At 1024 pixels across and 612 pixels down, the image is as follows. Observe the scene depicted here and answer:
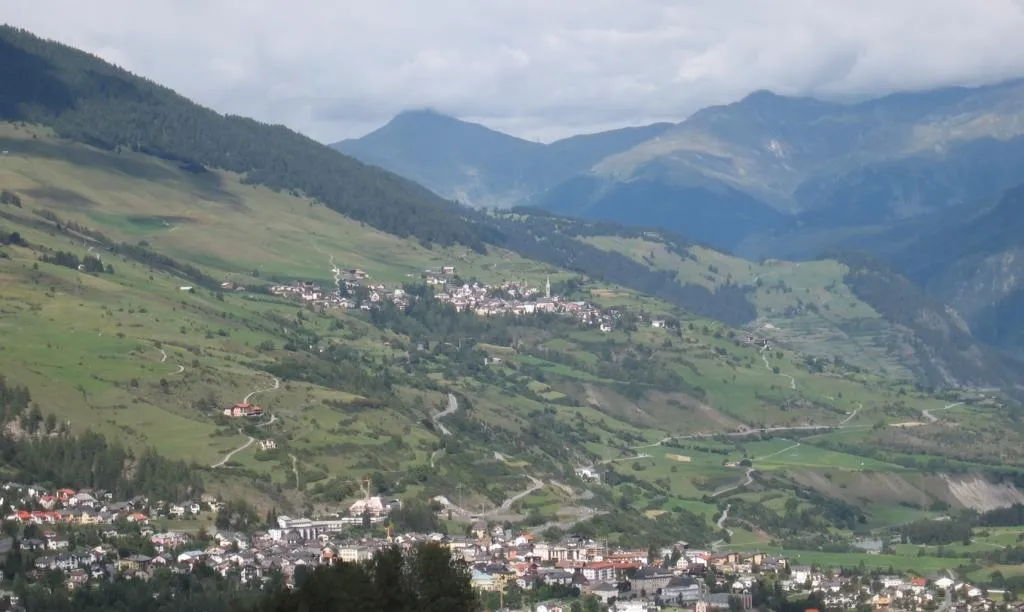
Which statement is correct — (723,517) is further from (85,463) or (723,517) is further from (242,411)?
(85,463)

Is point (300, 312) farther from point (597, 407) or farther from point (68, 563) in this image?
point (68, 563)

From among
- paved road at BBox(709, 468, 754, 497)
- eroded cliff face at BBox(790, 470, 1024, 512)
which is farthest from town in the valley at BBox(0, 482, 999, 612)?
eroded cliff face at BBox(790, 470, 1024, 512)

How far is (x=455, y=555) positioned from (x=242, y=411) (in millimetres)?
39369

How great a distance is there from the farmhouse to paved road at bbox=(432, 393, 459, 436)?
19.1 meters

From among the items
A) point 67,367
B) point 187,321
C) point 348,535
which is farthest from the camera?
point 187,321

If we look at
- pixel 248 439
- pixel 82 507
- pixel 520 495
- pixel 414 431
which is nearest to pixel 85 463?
pixel 82 507

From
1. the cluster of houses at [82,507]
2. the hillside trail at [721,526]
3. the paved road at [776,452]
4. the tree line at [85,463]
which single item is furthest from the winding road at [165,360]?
the paved road at [776,452]

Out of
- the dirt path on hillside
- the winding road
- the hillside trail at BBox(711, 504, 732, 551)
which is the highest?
the winding road

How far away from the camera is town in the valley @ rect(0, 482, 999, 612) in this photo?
96.2m

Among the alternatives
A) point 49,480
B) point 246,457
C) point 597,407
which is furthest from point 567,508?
point 597,407

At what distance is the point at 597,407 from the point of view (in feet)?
625

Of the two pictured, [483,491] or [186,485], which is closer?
[186,485]

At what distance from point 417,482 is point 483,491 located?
5.39m

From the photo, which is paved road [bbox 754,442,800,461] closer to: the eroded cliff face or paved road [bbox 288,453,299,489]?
the eroded cliff face
